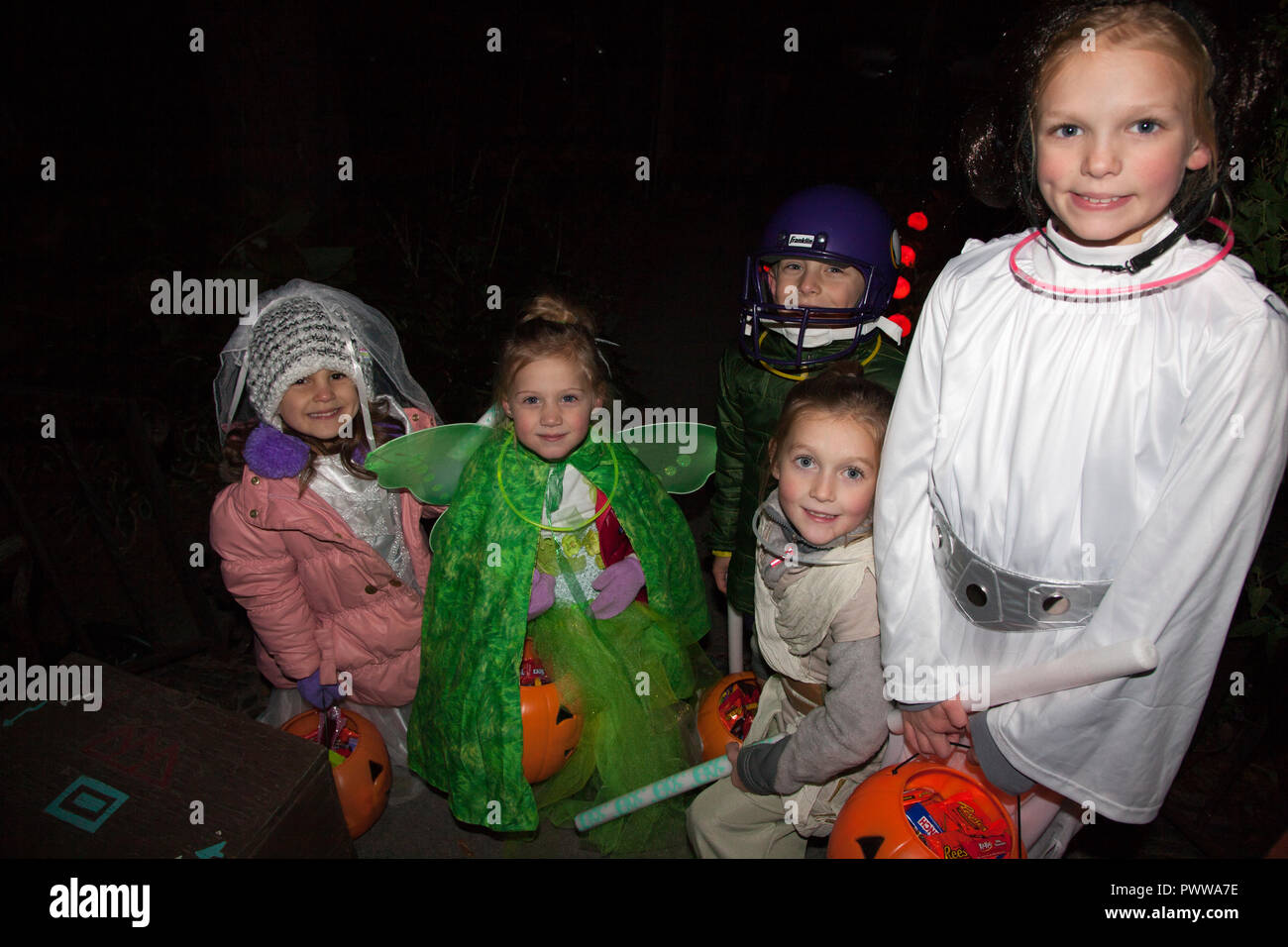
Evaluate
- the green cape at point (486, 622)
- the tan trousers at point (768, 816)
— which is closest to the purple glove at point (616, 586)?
the green cape at point (486, 622)

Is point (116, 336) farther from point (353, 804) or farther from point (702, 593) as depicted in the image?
point (702, 593)

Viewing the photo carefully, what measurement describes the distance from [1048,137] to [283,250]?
5.40 meters

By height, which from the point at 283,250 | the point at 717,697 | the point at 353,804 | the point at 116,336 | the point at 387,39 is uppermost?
the point at 387,39

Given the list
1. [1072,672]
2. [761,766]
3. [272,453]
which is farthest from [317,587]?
[1072,672]

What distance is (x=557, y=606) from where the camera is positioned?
10.6 ft

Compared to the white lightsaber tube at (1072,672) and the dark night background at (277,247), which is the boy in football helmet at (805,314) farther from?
the white lightsaber tube at (1072,672)

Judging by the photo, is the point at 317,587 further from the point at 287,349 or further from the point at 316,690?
the point at 287,349

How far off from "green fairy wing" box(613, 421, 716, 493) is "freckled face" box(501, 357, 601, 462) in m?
0.63

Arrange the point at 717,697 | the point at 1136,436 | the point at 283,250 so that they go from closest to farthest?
the point at 1136,436
the point at 717,697
the point at 283,250

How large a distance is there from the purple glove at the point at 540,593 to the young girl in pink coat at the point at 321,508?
54 cm

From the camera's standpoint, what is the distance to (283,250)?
5.86 meters

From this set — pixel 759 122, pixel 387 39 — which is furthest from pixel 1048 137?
pixel 759 122

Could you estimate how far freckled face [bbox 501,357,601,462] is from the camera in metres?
2.83

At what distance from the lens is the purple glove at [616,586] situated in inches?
127
